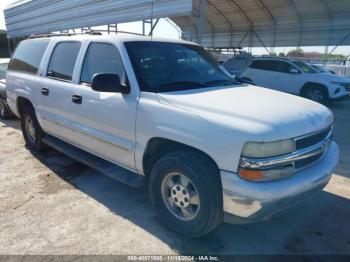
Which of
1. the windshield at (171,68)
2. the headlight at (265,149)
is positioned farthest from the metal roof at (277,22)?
the headlight at (265,149)

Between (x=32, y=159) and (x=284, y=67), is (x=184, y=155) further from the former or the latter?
(x=284, y=67)

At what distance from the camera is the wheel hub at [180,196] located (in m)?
3.02

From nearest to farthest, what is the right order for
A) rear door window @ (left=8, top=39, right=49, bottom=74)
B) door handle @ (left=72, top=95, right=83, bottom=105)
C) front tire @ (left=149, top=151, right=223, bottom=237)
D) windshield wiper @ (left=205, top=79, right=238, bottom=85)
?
front tire @ (left=149, top=151, right=223, bottom=237) → windshield wiper @ (left=205, top=79, right=238, bottom=85) → door handle @ (left=72, top=95, right=83, bottom=105) → rear door window @ (left=8, top=39, right=49, bottom=74)

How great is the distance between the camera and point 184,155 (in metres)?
2.89

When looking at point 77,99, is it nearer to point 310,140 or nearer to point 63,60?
point 63,60

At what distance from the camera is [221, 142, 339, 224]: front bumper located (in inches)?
98.5

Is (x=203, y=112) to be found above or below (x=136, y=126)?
above

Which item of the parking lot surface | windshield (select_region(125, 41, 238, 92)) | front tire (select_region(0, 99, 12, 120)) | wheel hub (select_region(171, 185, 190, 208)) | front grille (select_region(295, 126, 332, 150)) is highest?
windshield (select_region(125, 41, 238, 92))

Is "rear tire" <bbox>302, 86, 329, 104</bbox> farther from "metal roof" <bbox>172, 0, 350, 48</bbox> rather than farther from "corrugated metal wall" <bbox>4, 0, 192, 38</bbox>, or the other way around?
"metal roof" <bbox>172, 0, 350, 48</bbox>

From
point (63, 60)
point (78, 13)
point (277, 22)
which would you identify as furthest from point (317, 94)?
point (78, 13)

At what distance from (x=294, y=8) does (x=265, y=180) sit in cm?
1930

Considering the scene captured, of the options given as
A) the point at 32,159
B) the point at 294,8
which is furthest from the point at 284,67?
→ the point at 32,159

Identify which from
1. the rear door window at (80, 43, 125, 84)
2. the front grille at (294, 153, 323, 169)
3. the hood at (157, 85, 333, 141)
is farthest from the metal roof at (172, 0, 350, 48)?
the front grille at (294, 153, 323, 169)

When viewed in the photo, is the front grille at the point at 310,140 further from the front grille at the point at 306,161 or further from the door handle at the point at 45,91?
the door handle at the point at 45,91
